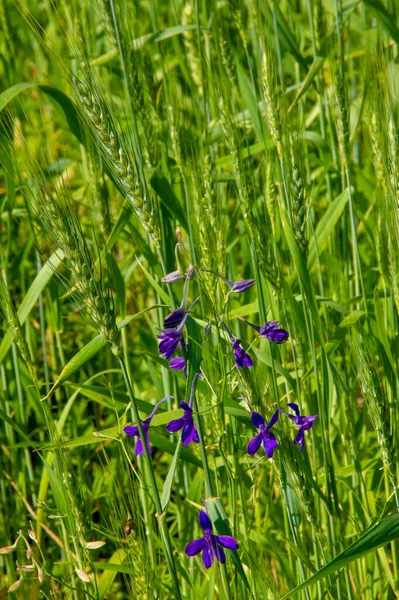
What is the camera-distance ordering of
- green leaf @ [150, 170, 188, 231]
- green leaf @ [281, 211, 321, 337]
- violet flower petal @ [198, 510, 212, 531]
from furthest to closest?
green leaf @ [150, 170, 188, 231] < green leaf @ [281, 211, 321, 337] < violet flower petal @ [198, 510, 212, 531]

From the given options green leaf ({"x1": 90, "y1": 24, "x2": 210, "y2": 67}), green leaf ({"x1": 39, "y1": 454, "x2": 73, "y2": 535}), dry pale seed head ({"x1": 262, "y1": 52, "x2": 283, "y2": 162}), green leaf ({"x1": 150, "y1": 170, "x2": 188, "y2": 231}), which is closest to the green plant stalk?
green leaf ({"x1": 39, "y1": 454, "x2": 73, "y2": 535})

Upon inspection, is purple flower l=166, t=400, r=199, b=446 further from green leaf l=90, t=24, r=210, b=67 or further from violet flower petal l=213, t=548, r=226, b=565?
green leaf l=90, t=24, r=210, b=67

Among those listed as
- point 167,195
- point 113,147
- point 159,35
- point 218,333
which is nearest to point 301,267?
point 218,333

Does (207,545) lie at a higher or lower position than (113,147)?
lower

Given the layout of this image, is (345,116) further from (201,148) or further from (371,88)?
(201,148)

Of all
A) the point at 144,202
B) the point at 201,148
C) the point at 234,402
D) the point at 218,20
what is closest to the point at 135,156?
the point at 144,202

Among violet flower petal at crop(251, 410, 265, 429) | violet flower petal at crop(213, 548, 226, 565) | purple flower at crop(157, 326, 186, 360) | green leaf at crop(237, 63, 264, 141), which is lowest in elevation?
violet flower petal at crop(213, 548, 226, 565)

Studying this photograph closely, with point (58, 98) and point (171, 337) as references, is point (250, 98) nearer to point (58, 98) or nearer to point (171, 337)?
point (58, 98)

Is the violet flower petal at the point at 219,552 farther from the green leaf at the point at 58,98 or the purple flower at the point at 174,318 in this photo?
the green leaf at the point at 58,98

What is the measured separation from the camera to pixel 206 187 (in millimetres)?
1194

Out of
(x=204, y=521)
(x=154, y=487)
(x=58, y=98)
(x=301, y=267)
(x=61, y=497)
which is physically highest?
(x=58, y=98)

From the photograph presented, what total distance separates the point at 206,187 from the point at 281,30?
0.72 m

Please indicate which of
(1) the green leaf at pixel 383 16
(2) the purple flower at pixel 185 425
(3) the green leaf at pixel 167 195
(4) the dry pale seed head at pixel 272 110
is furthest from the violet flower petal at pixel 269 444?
(1) the green leaf at pixel 383 16

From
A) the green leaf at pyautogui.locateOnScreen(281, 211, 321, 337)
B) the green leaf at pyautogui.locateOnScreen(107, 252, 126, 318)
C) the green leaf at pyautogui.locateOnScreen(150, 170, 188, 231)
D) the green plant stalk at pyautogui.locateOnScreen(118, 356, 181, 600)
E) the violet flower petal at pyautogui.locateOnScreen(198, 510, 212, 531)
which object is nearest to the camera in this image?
the green plant stalk at pyautogui.locateOnScreen(118, 356, 181, 600)
